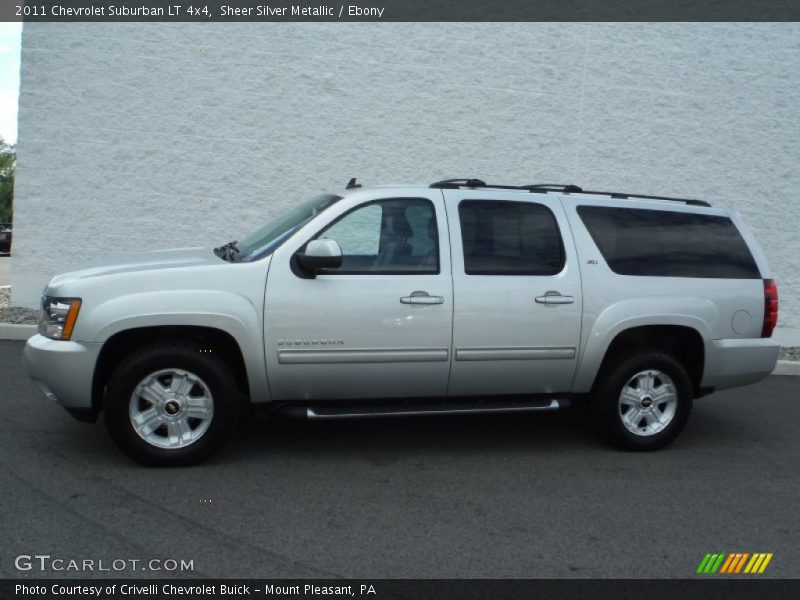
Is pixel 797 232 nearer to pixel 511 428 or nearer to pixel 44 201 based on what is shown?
pixel 511 428

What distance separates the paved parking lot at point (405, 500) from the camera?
3.97 meters

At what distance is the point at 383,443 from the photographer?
19.6 feet

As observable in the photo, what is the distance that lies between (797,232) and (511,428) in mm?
7040

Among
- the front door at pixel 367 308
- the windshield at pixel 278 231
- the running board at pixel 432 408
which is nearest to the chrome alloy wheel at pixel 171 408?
the front door at pixel 367 308

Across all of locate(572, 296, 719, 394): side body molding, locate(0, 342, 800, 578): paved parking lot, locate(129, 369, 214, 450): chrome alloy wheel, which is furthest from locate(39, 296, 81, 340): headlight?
locate(572, 296, 719, 394): side body molding

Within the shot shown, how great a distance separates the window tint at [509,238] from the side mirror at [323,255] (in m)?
0.97

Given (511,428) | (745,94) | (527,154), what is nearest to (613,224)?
(511,428)

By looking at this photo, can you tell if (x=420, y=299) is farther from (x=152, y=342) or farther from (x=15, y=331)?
(x=15, y=331)

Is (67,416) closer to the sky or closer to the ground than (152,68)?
closer to the ground

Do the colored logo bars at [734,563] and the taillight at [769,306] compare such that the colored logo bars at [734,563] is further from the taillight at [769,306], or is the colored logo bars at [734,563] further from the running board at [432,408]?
the taillight at [769,306]

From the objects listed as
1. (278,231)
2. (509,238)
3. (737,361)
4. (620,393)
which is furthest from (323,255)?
(737,361)

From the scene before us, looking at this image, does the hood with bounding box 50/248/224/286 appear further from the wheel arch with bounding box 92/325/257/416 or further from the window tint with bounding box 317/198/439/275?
the window tint with bounding box 317/198/439/275

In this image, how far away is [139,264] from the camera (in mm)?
5309

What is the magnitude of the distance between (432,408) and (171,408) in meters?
1.73
